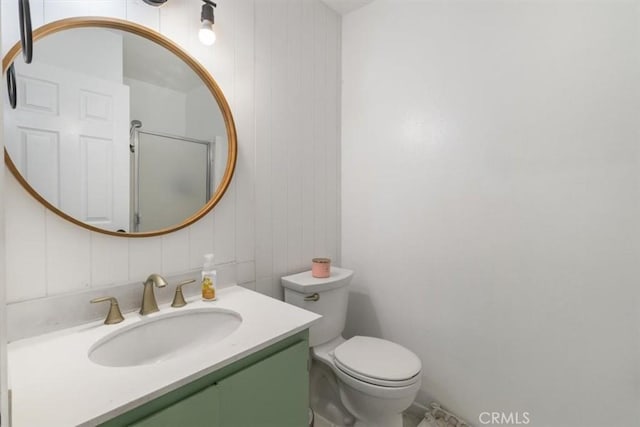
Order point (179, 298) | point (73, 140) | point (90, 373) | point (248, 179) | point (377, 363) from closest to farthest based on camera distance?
point (90, 373)
point (73, 140)
point (179, 298)
point (377, 363)
point (248, 179)

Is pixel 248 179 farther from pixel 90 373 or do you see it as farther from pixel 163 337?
pixel 90 373

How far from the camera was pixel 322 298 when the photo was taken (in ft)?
4.95

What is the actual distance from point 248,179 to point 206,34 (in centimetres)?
61

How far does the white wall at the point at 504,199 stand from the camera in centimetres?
117

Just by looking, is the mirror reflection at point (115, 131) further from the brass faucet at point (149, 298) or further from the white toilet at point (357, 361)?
the white toilet at point (357, 361)

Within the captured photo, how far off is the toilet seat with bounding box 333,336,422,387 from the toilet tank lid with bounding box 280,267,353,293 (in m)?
0.30

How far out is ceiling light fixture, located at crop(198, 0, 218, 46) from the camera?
3.77 ft

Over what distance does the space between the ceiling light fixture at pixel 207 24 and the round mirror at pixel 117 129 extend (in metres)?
0.10

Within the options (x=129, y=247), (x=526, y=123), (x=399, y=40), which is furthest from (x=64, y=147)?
(x=526, y=123)

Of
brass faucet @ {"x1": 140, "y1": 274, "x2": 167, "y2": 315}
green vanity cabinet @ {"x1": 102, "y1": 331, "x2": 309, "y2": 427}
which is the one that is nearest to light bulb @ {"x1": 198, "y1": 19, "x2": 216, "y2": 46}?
brass faucet @ {"x1": 140, "y1": 274, "x2": 167, "y2": 315}

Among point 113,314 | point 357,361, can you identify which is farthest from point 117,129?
point 357,361

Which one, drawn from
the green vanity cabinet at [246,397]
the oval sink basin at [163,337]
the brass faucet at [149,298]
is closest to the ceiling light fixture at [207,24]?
the brass faucet at [149,298]

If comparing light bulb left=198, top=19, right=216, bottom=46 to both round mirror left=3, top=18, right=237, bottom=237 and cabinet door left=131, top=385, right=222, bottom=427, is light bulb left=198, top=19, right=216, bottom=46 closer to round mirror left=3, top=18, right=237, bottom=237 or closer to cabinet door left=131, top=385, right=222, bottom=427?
round mirror left=3, top=18, right=237, bottom=237

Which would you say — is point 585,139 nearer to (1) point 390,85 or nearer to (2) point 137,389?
(1) point 390,85
